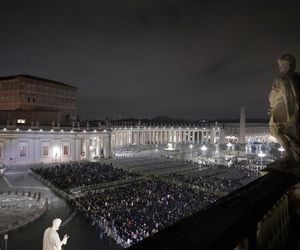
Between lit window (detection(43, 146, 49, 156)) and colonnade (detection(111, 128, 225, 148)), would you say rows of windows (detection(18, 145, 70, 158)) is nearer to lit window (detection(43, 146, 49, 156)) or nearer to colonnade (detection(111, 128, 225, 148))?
lit window (detection(43, 146, 49, 156))

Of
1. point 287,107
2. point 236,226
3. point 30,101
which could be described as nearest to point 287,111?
point 287,107

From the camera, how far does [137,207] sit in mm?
24469

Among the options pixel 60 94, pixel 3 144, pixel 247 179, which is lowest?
pixel 247 179

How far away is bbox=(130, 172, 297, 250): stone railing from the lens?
2576 mm

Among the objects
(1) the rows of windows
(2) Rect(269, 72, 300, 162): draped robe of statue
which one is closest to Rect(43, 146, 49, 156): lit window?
(1) the rows of windows

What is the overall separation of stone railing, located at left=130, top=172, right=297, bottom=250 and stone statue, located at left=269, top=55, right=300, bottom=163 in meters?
1.59

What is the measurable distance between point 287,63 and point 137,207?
20.3 meters

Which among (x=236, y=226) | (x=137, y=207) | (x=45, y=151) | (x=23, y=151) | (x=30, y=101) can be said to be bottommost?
(x=137, y=207)

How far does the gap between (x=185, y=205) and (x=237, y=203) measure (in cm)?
2201

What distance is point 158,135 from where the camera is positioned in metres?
123

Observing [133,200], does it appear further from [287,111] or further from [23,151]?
[23,151]

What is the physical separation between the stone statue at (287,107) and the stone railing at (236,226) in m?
1.59

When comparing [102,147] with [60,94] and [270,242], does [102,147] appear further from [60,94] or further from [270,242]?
[270,242]

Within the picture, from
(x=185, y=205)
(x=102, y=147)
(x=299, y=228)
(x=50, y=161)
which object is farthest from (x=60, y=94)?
(x=299, y=228)
